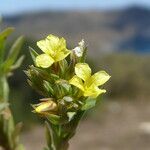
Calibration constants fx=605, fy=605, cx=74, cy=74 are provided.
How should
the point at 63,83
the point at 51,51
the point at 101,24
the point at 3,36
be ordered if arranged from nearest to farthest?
the point at 63,83
the point at 51,51
the point at 3,36
the point at 101,24

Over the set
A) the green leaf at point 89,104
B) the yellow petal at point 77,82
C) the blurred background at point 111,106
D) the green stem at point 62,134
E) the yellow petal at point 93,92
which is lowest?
the blurred background at point 111,106

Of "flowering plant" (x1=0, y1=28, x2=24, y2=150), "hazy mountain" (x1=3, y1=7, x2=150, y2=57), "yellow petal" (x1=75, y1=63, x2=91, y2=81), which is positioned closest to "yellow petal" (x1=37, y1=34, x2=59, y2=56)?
"yellow petal" (x1=75, y1=63, x2=91, y2=81)

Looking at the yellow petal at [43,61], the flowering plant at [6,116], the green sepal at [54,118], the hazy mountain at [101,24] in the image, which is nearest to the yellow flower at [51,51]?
the yellow petal at [43,61]

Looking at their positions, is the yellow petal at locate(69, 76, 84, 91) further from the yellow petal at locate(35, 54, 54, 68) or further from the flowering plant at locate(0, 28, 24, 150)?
the flowering plant at locate(0, 28, 24, 150)

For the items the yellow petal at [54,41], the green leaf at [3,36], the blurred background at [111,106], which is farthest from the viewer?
the blurred background at [111,106]

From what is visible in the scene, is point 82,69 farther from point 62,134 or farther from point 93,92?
point 62,134

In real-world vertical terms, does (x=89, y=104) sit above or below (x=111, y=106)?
above

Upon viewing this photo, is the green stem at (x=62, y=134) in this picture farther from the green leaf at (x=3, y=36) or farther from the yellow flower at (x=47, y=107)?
the green leaf at (x=3, y=36)

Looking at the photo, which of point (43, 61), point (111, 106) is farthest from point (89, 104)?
point (111, 106)

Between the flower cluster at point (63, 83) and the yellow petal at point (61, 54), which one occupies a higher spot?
the yellow petal at point (61, 54)

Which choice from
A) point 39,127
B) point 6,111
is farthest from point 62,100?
point 39,127
